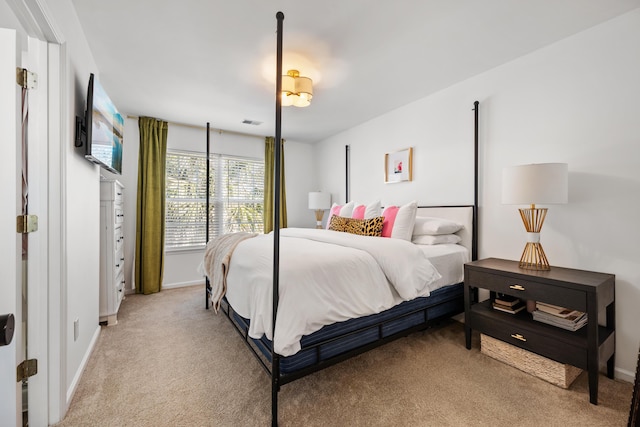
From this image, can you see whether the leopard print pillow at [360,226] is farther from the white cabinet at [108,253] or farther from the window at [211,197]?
the white cabinet at [108,253]

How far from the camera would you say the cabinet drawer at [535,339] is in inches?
66.6

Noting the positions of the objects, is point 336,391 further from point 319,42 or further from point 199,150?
point 199,150

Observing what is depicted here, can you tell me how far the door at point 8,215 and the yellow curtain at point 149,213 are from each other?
102 inches

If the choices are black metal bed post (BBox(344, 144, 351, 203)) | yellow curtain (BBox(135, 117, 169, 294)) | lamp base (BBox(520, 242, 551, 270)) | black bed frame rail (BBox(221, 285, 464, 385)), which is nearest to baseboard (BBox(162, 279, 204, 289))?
yellow curtain (BBox(135, 117, 169, 294))

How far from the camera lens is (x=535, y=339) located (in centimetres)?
185

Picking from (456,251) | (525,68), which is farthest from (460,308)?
(525,68)

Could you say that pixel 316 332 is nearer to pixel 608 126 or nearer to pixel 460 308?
pixel 460 308

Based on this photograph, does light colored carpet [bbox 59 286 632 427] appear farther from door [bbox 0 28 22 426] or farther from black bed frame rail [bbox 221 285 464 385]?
door [bbox 0 28 22 426]

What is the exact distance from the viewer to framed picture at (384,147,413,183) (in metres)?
3.38

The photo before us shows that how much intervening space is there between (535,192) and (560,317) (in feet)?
2.81

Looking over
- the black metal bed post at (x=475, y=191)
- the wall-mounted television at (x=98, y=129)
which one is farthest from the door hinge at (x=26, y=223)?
the black metal bed post at (x=475, y=191)

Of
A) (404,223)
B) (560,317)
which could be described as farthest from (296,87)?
(560,317)

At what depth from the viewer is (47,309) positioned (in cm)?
146

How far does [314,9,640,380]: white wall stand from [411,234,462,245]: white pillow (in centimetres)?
23
